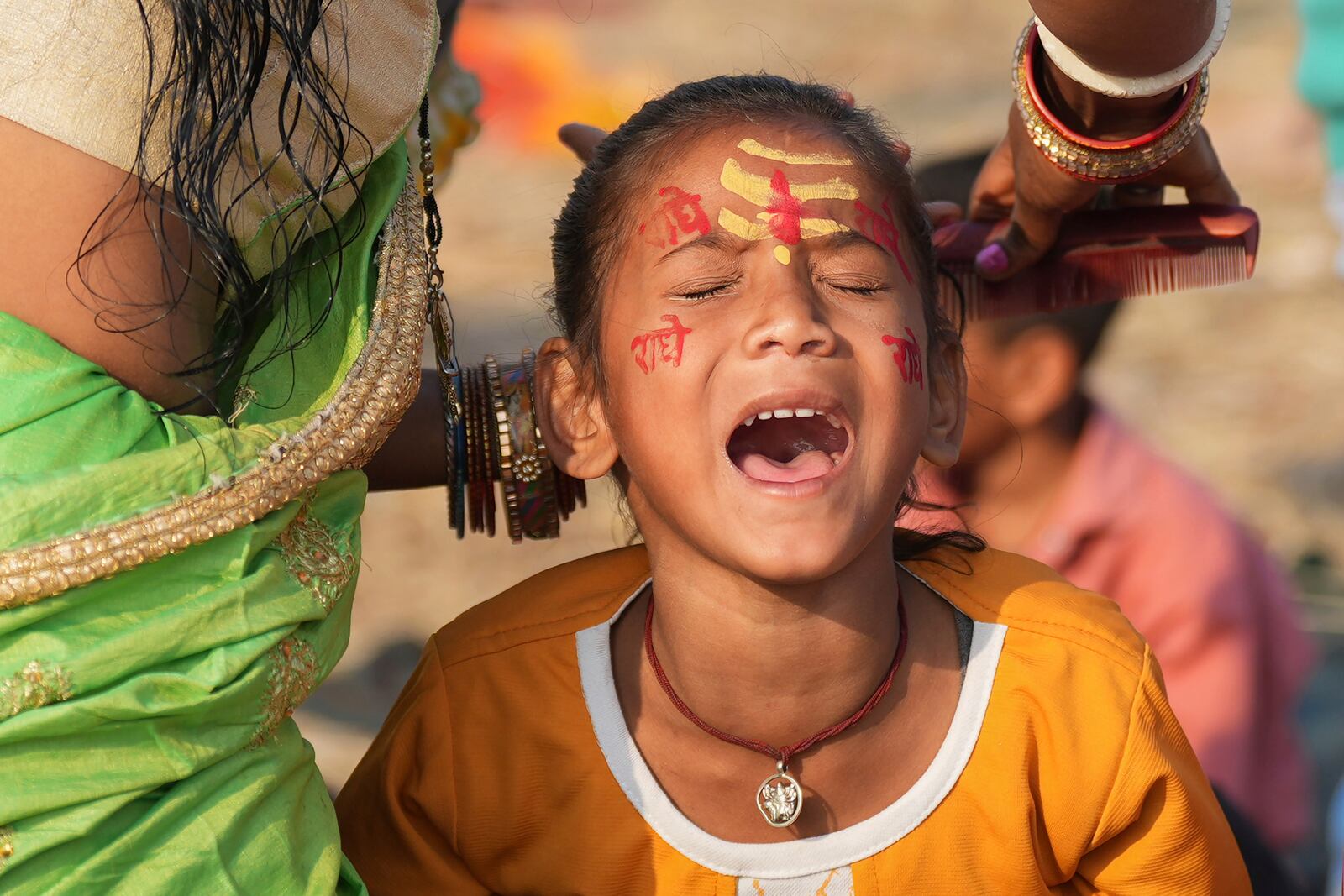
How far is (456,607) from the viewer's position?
4.97m

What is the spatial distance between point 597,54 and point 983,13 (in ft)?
8.74

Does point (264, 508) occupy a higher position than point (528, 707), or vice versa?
point (264, 508)

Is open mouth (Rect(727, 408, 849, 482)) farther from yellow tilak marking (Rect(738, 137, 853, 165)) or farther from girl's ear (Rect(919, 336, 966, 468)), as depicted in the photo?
yellow tilak marking (Rect(738, 137, 853, 165))

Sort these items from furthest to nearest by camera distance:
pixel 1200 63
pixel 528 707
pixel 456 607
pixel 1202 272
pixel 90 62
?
1. pixel 456 607
2. pixel 1202 272
3. pixel 528 707
4. pixel 1200 63
5. pixel 90 62

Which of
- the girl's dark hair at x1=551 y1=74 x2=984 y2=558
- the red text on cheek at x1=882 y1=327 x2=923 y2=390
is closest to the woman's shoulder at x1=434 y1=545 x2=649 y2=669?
the girl's dark hair at x1=551 y1=74 x2=984 y2=558

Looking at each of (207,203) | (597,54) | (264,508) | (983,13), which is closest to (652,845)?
(264,508)

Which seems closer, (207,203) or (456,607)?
(207,203)

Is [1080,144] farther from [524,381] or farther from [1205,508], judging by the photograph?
[1205,508]

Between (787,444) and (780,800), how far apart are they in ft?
1.52

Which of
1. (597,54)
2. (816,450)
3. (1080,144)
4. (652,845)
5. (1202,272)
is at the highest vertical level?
(597,54)

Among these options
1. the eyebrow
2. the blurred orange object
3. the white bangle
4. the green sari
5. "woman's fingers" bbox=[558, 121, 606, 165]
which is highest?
the blurred orange object

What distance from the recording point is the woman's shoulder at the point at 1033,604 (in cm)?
200

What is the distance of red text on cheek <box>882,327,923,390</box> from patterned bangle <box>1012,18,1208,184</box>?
35 centimetres

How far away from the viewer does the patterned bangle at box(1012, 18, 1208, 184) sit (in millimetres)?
1989
